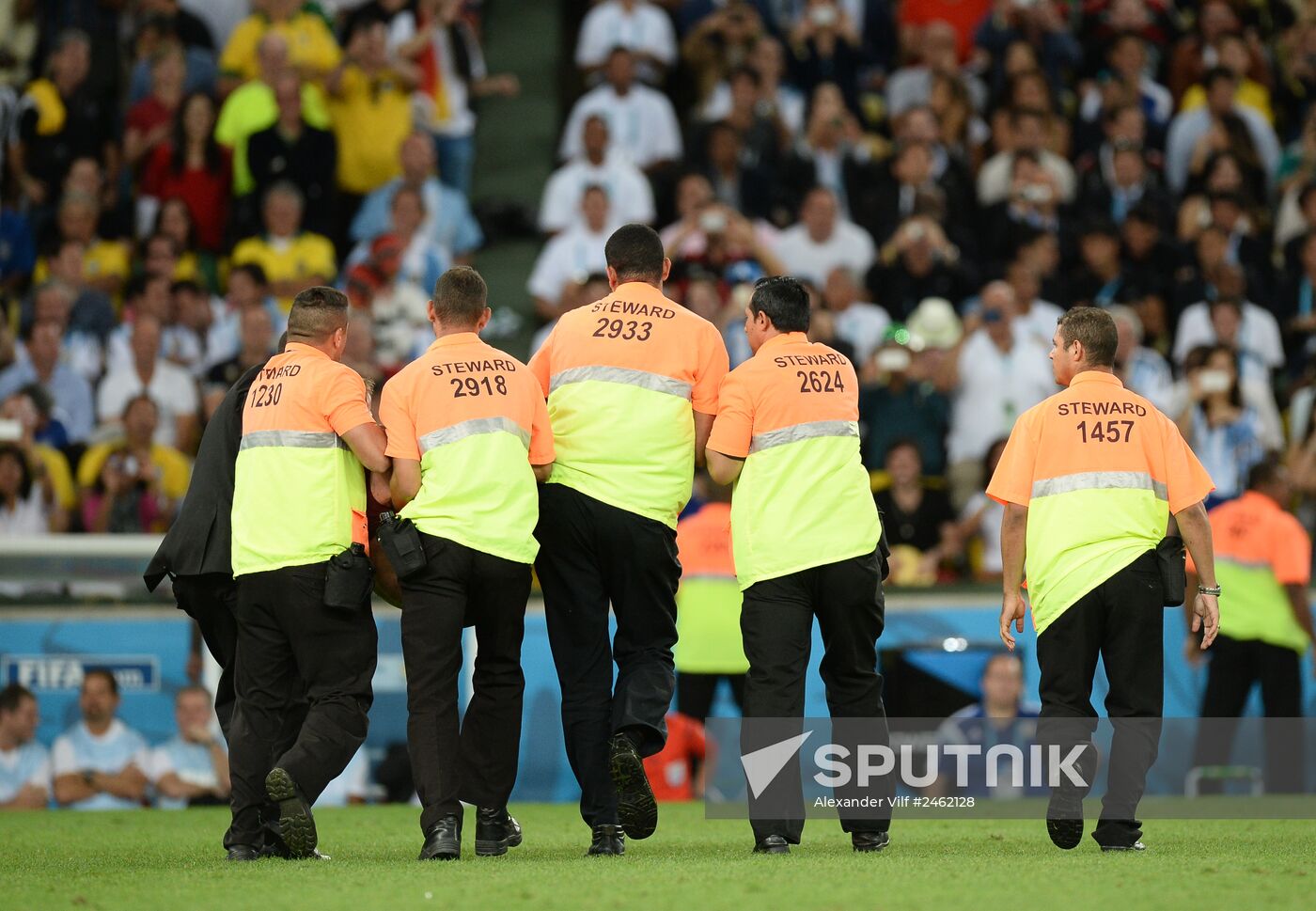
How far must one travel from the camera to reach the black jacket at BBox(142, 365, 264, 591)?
8234mm

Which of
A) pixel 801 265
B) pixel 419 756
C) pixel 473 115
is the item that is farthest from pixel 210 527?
pixel 473 115

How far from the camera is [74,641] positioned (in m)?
11.9

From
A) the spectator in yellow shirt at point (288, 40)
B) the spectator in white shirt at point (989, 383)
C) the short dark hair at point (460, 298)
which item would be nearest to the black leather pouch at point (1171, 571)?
the short dark hair at point (460, 298)

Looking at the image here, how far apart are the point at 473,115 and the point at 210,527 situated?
10522 millimetres

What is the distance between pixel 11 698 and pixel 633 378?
5522mm

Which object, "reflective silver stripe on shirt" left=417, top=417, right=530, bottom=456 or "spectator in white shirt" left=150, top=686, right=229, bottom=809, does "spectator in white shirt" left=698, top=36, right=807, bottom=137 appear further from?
"reflective silver stripe on shirt" left=417, top=417, right=530, bottom=456

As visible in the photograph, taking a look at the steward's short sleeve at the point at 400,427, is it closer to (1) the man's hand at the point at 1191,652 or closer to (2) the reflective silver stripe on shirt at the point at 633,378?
(2) the reflective silver stripe on shirt at the point at 633,378

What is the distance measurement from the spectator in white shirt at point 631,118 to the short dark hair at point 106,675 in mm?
6992

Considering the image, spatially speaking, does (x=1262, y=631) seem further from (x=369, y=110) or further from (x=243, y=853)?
(x=369, y=110)

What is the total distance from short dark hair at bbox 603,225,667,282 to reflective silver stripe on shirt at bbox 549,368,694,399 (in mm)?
475

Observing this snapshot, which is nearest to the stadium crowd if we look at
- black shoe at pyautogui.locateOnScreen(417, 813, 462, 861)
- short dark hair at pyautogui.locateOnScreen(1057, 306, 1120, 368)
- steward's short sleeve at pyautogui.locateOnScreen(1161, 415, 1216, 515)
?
short dark hair at pyautogui.locateOnScreen(1057, 306, 1120, 368)

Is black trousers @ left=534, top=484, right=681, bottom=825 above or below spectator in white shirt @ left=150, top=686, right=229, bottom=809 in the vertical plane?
above

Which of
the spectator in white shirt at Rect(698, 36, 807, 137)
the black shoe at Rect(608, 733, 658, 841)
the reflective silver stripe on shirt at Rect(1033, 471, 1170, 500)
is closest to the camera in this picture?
the black shoe at Rect(608, 733, 658, 841)

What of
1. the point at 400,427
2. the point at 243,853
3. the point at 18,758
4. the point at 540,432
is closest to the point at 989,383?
the point at 540,432
